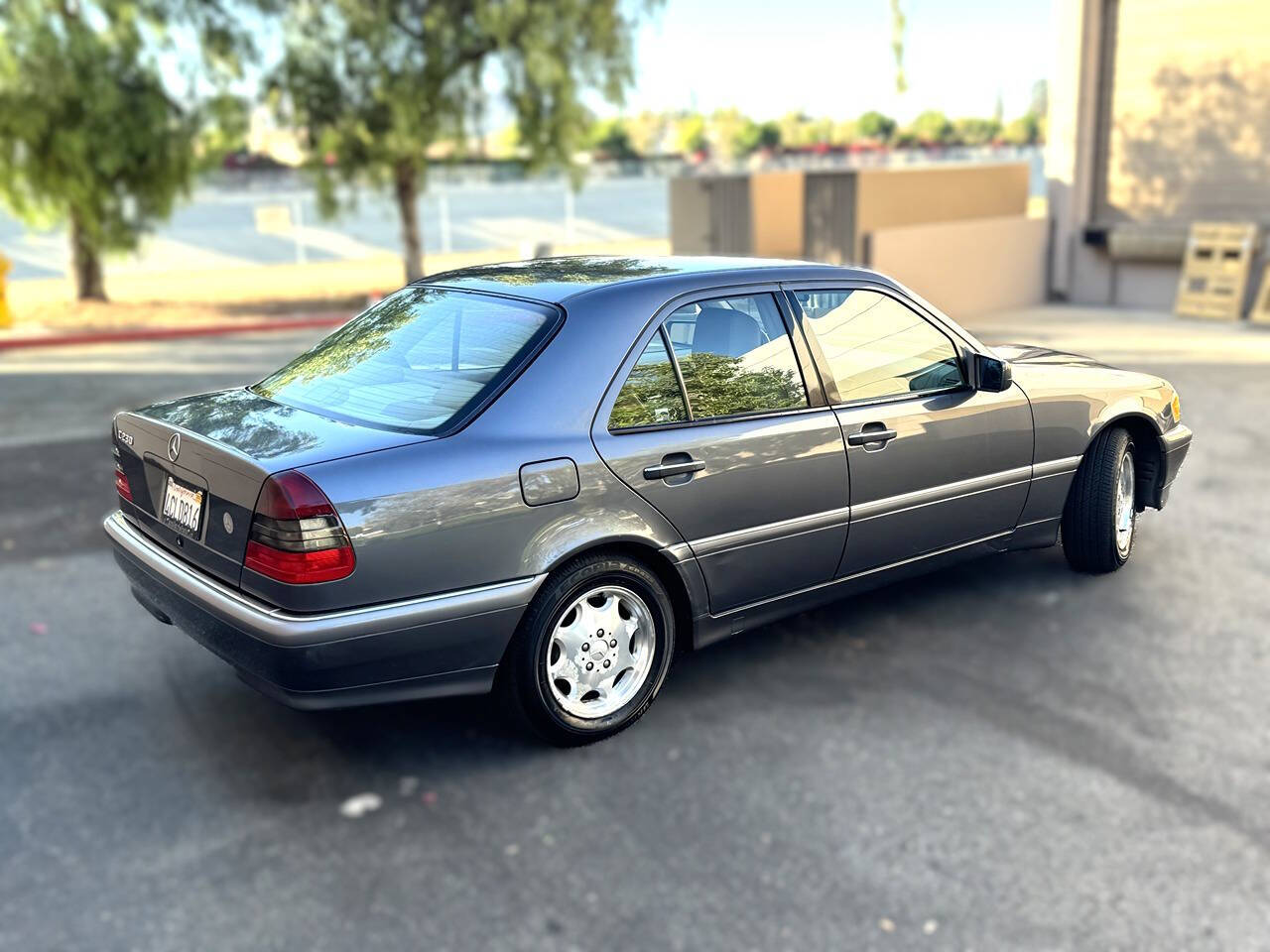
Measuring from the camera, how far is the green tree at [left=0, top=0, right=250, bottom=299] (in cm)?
1914

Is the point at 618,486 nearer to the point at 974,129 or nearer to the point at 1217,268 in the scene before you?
the point at 1217,268

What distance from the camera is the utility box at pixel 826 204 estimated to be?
18938 mm

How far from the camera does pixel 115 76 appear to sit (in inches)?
785

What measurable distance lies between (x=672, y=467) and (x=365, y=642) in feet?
1.77

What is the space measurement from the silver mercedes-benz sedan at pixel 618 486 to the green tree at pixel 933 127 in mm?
55852

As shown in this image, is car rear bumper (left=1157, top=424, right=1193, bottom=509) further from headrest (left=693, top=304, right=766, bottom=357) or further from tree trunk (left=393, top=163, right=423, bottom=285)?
tree trunk (left=393, top=163, right=423, bottom=285)

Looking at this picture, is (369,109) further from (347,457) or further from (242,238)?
(347,457)

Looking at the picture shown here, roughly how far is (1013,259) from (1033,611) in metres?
19.1

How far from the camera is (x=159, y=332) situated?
19.9 meters

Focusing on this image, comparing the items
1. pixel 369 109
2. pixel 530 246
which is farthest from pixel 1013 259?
pixel 369 109

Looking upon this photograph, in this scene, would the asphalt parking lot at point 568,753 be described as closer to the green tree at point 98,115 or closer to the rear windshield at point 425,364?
the rear windshield at point 425,364

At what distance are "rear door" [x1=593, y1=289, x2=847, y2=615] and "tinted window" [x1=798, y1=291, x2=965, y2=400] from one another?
3.3 inches

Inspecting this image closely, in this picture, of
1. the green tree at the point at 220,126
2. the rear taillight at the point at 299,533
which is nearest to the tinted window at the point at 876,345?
the rear taillight at the point at 299,533

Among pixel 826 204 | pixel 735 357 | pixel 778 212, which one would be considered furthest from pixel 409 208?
pixel 735 357
